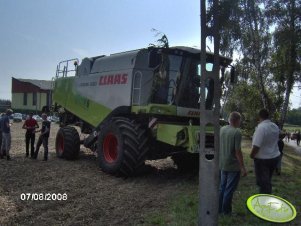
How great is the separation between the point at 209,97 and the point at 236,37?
12.9m

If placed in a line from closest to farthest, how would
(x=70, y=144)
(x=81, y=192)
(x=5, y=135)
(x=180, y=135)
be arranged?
(x=81, y=192) < (x=180, y=135) < (x=70, y=144) < (x=5, y=135)

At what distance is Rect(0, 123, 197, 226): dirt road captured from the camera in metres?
7.51

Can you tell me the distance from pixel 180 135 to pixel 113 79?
3.19 m

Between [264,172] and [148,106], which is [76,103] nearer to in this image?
[148,106]

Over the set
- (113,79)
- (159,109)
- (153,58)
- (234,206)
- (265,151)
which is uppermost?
(153,58)

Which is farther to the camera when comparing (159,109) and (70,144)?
(70,144)

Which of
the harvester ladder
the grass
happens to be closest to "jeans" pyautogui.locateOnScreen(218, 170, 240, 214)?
the grass

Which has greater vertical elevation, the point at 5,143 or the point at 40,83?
the point at 40,83

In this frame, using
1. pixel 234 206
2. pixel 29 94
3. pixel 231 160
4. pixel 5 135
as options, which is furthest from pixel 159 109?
pixel 29 94

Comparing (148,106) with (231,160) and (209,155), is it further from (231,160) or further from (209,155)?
(209,155)

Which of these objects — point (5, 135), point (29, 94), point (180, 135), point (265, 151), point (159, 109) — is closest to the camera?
point (265, 151)

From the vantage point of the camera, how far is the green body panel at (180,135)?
9899 mm

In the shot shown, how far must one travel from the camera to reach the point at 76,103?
14.8 meters

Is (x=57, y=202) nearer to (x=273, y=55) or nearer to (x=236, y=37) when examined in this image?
(x=236, y=37)
